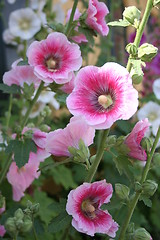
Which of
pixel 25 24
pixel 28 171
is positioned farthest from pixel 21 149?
pixel 25 24

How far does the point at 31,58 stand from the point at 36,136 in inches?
6.5

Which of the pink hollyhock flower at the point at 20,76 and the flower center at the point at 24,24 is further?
the flower center at the point at 24,24

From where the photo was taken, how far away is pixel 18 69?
2.76 feet

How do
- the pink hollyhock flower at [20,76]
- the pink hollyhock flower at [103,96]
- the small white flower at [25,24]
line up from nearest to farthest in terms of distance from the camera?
the pink hollyhock flower at [103,96] → the pink hollyhock flower at [20,76] → the small white flower at [25,24]

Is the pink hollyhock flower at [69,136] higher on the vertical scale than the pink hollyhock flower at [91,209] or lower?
higher

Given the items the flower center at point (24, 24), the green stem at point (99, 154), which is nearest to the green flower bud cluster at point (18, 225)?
the green stem at point (99, 154)

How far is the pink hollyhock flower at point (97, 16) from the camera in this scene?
80cm

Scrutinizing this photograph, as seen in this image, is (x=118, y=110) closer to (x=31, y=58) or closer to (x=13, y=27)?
(x=31, y=58)

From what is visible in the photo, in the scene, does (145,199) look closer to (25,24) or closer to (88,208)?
(88,208)

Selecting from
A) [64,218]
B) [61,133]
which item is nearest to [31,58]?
[61,133]

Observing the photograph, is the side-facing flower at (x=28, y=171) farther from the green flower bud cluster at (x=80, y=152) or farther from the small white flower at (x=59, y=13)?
the small white flower at (x=59, y=13)

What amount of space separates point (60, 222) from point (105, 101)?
19 centimetres

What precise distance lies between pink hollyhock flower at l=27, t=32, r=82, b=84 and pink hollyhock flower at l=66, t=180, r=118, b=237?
0.66ft

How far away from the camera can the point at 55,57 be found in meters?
0.75
